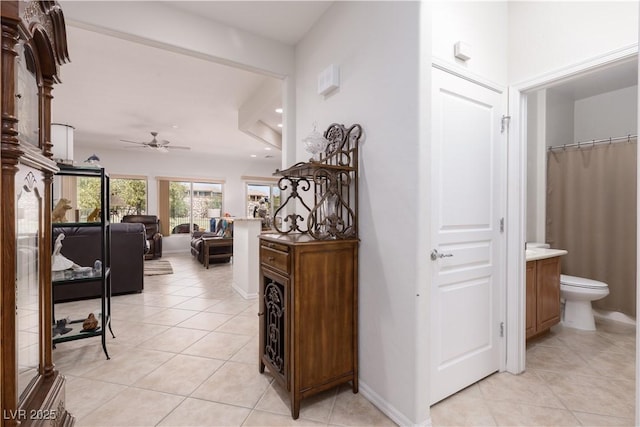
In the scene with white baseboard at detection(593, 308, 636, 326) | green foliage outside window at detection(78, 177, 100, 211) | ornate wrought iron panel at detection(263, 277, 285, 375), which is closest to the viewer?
ornate wrought iron panel at detection(263, 277, 285, 375)

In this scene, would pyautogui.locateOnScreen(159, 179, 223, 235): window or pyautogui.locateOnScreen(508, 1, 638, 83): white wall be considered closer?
pyautogui.locateOnScreen(508, 1, 638, 83): white wall

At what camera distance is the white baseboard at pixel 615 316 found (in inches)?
122

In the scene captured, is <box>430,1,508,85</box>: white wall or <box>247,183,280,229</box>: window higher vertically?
<box>430,1,508,85</box>: white wall

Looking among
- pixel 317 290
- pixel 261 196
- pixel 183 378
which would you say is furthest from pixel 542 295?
pixel 261 196

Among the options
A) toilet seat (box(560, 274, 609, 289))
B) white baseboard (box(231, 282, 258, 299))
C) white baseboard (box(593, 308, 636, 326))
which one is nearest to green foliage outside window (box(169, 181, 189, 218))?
white baseboard (box(231, 282, 258, 299))

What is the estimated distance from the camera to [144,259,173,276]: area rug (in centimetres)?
564

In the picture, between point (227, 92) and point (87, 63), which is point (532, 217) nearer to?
point (227, 92)

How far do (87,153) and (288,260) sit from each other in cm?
808

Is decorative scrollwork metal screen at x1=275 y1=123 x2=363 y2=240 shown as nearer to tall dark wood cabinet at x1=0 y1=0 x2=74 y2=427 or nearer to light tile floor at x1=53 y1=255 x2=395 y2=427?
light tile floor at x1=53 y1=255 x2=395 y2=427

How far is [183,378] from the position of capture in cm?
209

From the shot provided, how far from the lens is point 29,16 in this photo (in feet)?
2.59

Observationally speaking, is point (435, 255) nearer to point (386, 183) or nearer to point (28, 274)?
point (386, 183)

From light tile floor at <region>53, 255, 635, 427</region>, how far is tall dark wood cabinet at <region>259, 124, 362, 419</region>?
0.20 metres

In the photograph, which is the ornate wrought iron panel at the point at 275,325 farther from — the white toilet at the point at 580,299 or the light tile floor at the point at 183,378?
the white toilet at the point at 580,299
